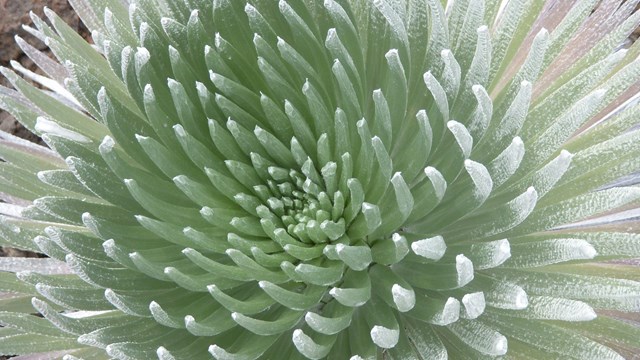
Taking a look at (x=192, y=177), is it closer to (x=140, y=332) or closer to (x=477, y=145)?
(x=140, y=332)

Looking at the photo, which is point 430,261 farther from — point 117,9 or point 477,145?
point 117,9

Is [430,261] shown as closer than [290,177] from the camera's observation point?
Yes

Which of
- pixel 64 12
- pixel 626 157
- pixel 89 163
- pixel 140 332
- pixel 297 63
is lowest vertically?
pixel 140 332

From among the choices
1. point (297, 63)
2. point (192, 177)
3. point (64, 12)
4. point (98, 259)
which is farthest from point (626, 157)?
point (64, 12)

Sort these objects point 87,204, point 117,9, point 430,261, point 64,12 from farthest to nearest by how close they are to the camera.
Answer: point 64,12 → point 117,9 → point 87,204 → point 430,261

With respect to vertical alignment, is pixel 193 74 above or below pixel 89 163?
above

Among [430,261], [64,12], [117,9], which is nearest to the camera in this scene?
[430,261]

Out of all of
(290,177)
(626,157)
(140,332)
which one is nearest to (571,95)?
(626,157)
